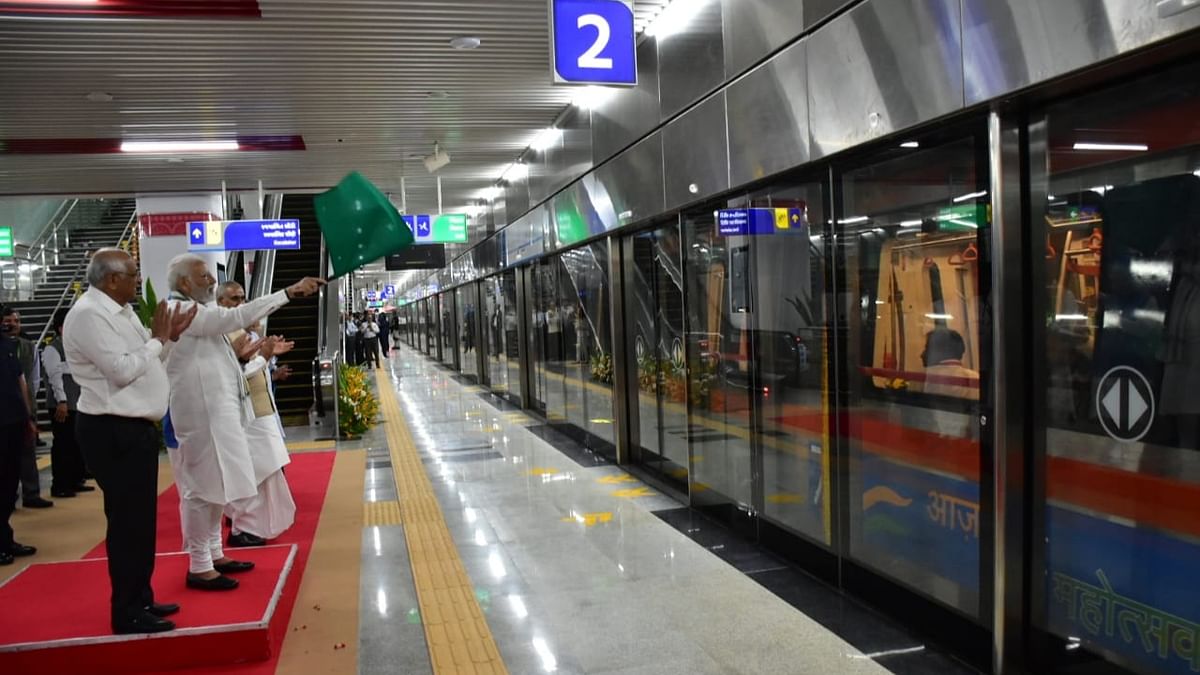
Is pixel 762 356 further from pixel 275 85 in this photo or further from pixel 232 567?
pixel 275 85

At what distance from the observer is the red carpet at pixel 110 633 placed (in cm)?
320

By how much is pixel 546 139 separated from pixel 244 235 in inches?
198

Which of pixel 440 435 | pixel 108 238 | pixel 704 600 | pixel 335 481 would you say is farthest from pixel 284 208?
pixel 704 600

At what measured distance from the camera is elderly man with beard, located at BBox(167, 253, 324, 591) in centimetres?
385

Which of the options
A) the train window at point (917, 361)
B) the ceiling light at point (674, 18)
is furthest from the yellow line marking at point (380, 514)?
the ceiling light at point (674, 18)

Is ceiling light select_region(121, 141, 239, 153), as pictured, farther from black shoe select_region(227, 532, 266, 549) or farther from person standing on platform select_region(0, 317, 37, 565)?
black shoe select_region(227, 532, 266, 549)

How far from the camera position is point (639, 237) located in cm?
699

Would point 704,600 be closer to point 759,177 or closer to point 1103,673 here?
point 1103,673

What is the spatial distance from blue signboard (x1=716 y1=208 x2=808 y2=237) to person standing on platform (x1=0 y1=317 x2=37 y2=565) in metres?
4.49

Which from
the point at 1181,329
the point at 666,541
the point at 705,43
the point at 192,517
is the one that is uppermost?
the point at 705,43

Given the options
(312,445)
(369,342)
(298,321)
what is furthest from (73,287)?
(312,445)

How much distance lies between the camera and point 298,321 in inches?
518

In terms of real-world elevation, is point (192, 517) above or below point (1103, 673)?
above

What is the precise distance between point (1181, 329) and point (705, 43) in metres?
3.33
